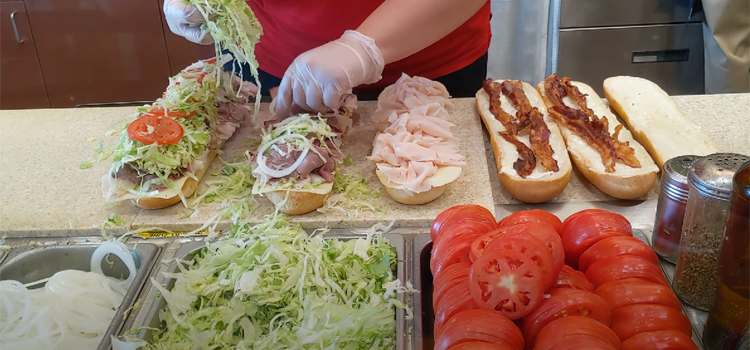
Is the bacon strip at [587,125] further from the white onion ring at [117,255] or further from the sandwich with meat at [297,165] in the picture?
Result: the white onion ring at [117,255]

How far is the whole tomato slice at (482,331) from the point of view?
4.18ft

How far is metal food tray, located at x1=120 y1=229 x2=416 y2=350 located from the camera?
167 centimetres

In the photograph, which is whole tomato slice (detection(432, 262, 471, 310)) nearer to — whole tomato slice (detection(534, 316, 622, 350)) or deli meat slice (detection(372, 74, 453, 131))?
whole tomato slice (detection(534, 316, 622, 350))

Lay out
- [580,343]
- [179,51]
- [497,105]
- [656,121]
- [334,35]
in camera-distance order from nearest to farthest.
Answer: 1. [580,343]
2. [656,121]
3. [497,105]
4. [334,35]
5. [179,51]

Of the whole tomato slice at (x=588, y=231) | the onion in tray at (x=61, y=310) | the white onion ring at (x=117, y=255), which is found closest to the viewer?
the whole tomato slice at (x=588, y=231)

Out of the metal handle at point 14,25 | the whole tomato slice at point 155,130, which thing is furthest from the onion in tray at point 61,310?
the metal handle at point 14,25

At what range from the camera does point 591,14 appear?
5055mm

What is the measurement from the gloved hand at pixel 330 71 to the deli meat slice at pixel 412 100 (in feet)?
0.75

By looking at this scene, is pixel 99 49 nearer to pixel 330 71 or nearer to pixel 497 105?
pixel 330 71

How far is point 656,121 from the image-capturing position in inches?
108

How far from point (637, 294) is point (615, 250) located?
0.18 m

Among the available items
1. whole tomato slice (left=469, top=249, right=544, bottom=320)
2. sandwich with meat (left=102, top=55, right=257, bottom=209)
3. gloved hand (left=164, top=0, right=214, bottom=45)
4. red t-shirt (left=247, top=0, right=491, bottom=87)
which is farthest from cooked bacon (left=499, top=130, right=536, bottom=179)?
gloved hand (left=164, top=0, right=214, bottom=45)

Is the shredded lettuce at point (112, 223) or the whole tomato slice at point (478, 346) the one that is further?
the shredded lettuce at point (112, 223)

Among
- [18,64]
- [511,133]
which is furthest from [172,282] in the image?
[18,64]
